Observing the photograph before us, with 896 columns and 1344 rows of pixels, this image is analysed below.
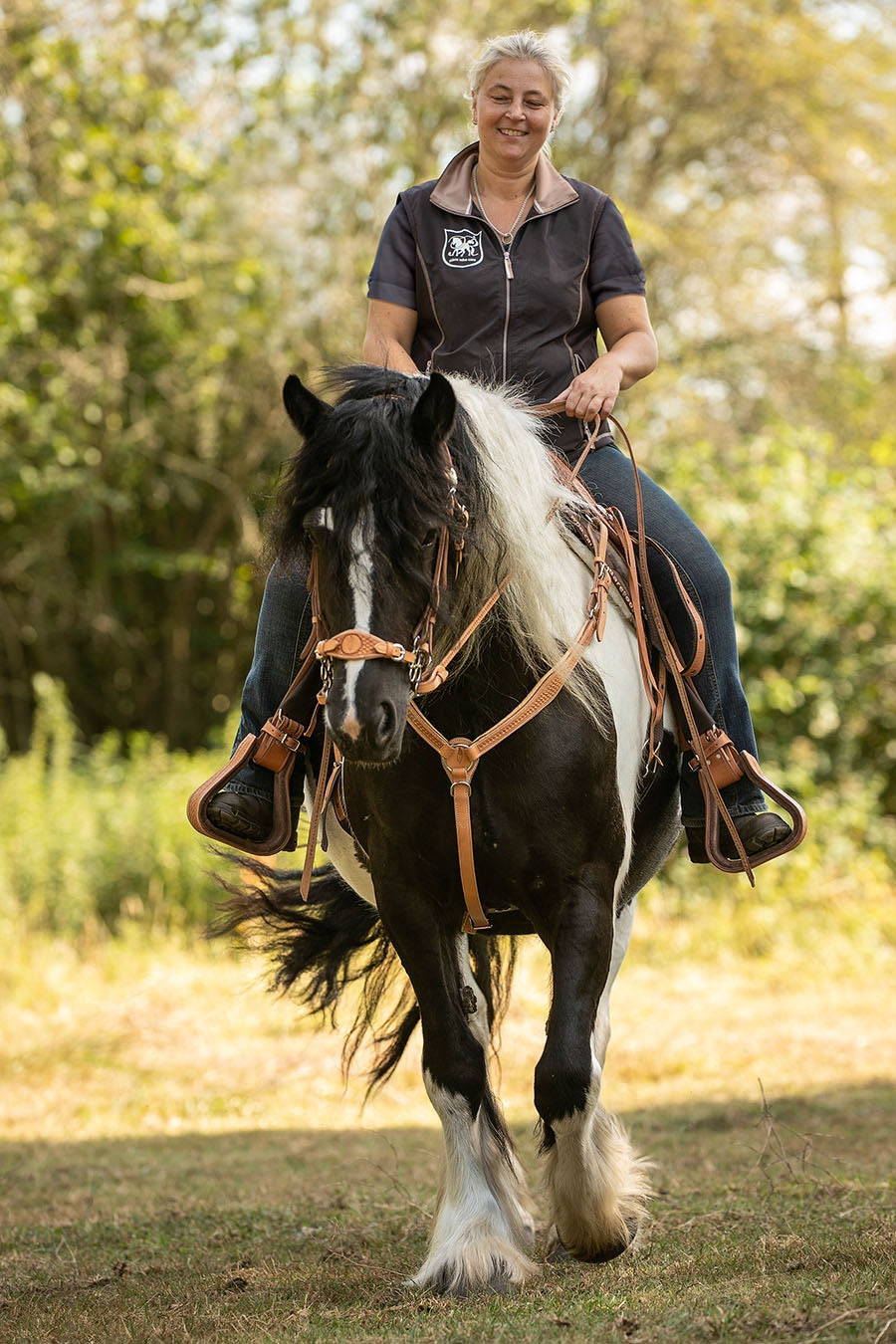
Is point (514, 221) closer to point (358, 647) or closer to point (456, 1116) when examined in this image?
point (358, 647)

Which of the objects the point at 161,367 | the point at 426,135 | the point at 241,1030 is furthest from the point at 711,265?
the point at 241,1030

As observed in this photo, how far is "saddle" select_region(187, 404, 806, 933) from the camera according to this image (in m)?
3.63

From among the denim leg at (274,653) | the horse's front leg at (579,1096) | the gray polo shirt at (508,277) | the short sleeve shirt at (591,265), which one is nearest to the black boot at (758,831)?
the horse's front leg at (579,1096)

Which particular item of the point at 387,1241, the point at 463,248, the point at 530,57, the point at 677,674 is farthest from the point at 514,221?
the point at 387,1241

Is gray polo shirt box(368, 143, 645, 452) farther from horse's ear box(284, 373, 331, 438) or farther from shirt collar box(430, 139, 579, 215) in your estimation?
horse's ear box(284, 373, 331, 438)

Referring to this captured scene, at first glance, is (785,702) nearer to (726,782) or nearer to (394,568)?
(726,782)

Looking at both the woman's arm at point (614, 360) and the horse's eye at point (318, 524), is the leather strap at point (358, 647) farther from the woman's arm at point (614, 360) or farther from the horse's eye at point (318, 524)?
the woman's arm at point (614, 360)

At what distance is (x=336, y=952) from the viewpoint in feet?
17.7

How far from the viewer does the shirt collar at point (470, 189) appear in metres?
4.43

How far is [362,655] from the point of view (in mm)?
3082

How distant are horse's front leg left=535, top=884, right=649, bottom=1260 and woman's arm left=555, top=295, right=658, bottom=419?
138 centimetres

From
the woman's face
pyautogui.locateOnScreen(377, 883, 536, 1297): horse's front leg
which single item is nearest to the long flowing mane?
pyautogui.locateOnScreen(377, 883, 536, 1297): horse's front leg

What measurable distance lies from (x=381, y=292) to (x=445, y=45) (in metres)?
11.0

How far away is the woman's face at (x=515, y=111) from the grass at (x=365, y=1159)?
10.5 ft
